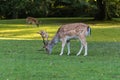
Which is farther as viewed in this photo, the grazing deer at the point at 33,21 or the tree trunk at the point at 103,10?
the tree trunk at the point at 103,10

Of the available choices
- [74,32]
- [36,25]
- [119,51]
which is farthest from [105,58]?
[36,25]

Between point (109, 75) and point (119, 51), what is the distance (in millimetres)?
7311

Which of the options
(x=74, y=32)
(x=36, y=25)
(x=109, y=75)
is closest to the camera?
(x=109, y=75)

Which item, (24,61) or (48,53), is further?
(48,53)

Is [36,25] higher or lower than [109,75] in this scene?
lower

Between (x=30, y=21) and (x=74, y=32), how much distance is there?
1093 inches

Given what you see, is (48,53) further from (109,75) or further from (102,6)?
(102,6)

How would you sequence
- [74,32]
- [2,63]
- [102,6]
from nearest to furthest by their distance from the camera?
1. [2,63]
2. [74,32]
3. [102,6]

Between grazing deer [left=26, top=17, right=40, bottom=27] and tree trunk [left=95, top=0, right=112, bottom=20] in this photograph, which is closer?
grazing deer [left=26, top=17, right=40, bottom=27]

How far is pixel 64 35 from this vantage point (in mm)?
16875

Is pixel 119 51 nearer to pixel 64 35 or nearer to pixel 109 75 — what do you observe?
pixel 64 35

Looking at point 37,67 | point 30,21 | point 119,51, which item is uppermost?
point 37,67

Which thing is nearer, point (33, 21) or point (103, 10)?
point (33, 21)

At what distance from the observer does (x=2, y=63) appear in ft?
45.8
